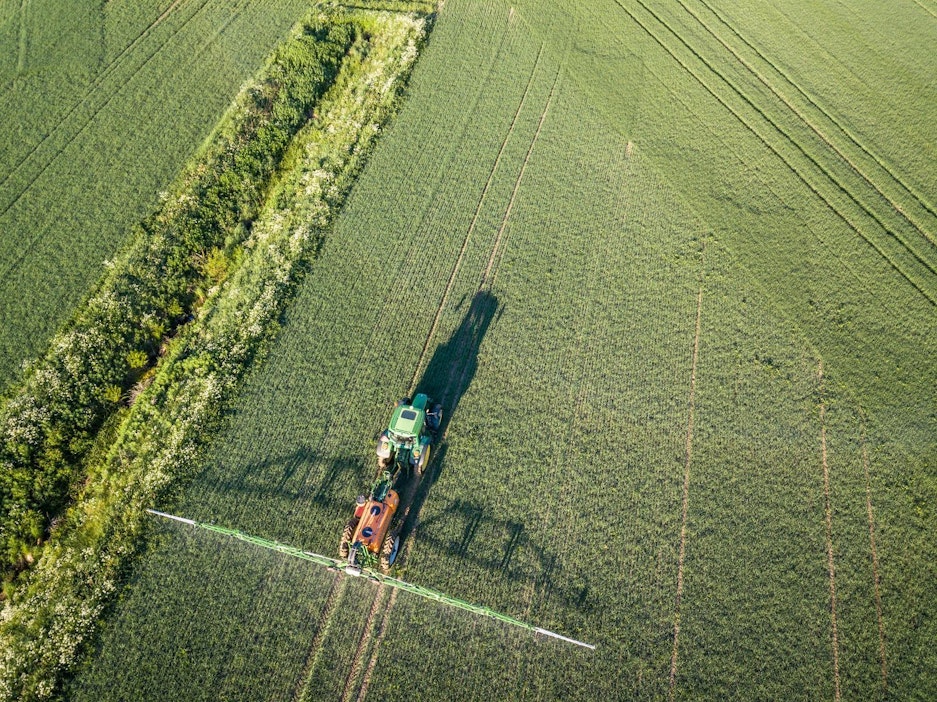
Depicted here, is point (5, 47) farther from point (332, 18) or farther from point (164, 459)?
point (164, 459)

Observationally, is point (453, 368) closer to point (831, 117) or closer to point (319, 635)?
point (319, 635)

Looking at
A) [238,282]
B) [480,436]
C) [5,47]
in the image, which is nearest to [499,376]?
[480,436]

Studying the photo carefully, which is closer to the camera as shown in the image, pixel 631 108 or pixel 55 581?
pixel 55 581

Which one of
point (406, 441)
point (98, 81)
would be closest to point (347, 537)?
point (406, 441)

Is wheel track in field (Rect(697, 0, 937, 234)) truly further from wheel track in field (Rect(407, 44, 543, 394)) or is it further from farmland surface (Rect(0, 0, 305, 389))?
farmland surface (Rect(0, 0, 305, 389))

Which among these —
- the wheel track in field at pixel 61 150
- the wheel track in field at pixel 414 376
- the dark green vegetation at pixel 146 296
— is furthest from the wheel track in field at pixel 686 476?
the wheel track in field at pixel 61 150

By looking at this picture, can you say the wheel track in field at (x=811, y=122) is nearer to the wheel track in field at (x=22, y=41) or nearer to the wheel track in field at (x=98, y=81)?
the wheel track in field at (x=98, y=81)

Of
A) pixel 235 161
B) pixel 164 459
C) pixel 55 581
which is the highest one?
pixel 235 161
